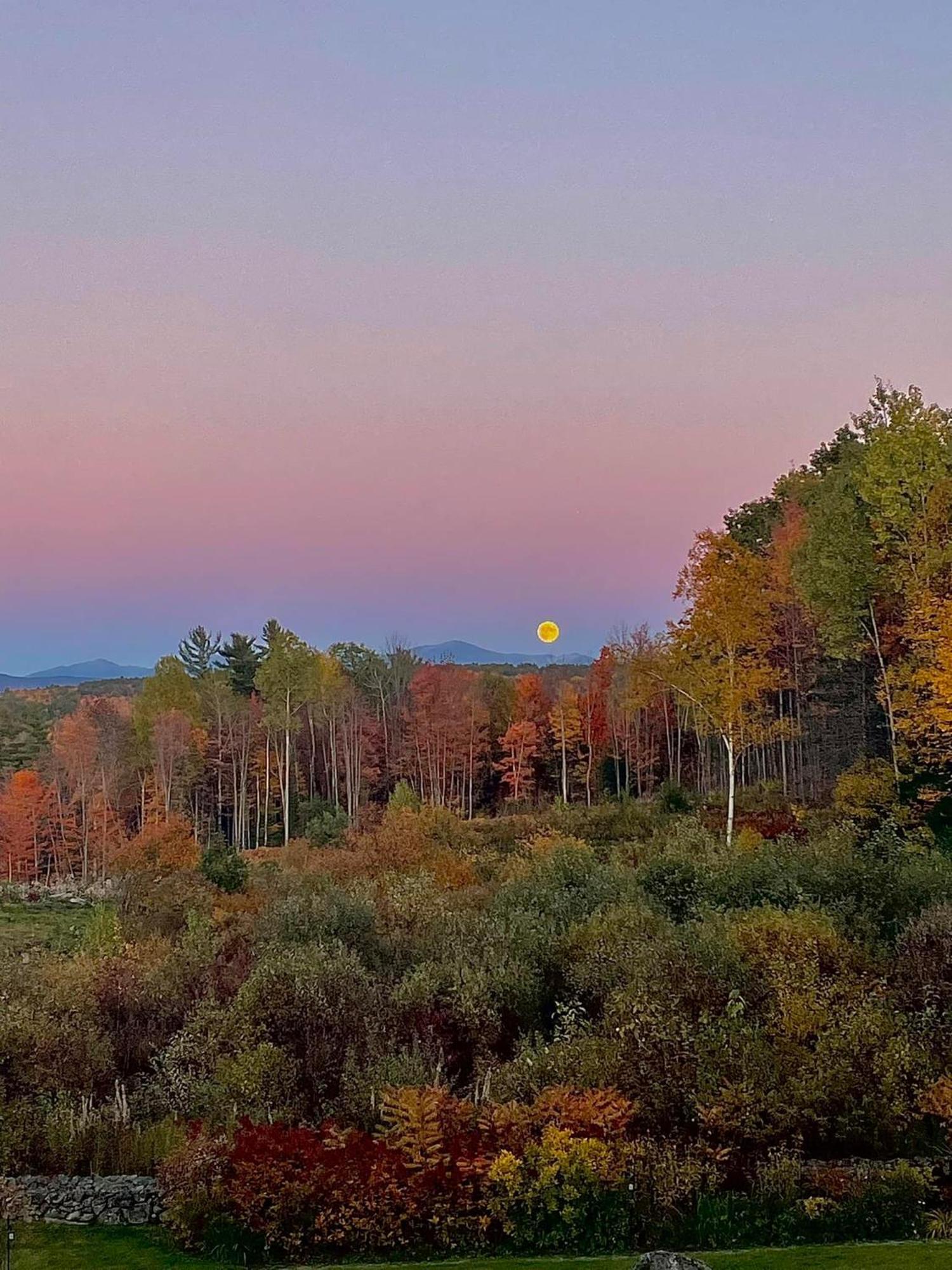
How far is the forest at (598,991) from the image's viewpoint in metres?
9.70

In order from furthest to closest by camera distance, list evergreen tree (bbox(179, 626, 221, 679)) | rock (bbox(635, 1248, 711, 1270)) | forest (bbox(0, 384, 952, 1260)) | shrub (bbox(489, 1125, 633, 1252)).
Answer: evergreen tree (bbox(179, 626, 221, 679))
forest (bbox(0, 384, 952, 1260))
shrub (bbox(489, 1125, 633, 1252))
rock (bbox(635, 1248, 711, 1270))

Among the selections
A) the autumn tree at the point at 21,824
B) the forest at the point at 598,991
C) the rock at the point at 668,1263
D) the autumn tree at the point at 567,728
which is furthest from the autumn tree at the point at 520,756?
the rock at the point at 668,1263

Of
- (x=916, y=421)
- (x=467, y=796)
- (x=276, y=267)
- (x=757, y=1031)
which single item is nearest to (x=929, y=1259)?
(x=757, y=1031)

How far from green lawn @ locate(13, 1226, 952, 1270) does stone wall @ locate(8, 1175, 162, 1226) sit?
20cm

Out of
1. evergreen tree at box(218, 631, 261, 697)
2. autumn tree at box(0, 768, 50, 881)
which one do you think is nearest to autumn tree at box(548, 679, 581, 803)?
evergreen tree at box(218, 631, 261, 697)

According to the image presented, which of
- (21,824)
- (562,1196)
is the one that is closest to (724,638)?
(562,1196)

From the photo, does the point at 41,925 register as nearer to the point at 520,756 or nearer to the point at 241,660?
the point at 520,756

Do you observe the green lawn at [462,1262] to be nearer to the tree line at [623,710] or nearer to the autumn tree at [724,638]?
the tree line at [623,710]

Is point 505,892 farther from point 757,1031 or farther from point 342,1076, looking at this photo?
point 757,1031

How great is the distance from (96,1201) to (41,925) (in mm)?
21528

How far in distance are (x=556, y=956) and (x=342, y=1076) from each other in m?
3.94

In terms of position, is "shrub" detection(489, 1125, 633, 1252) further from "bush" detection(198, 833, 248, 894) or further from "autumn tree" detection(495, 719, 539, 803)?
"autumn tree" detection(495, 719, 539, 803)

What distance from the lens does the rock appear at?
6152mm

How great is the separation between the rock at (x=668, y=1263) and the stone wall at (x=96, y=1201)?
651 centimetres
